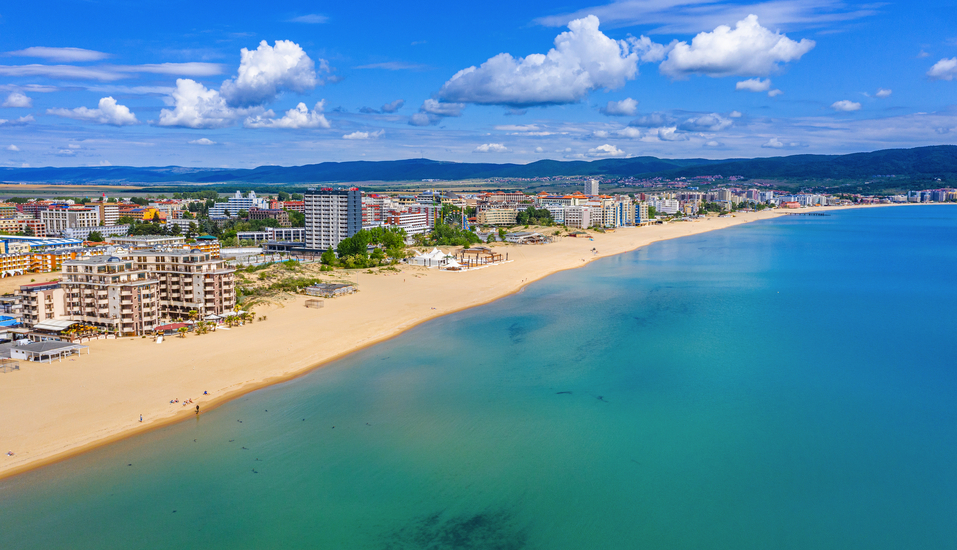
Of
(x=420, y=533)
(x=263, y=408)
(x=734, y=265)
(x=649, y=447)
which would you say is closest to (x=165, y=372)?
(x=263, y=408)

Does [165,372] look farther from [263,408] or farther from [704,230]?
[704,230]

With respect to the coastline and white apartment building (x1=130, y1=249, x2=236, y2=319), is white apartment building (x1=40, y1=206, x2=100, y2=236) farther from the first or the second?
white apartment building (x1=130, y1=249, x2=236, y2=319)

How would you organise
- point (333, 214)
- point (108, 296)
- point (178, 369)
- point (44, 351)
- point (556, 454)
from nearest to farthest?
point (556, 454) < point (178, 369) < point (44, 351) < point (108, 296) < point (333, 214)

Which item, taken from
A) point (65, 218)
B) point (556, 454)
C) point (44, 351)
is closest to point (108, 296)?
point (44, 351)

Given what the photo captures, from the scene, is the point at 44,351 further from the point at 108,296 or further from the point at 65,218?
the point at 65,218

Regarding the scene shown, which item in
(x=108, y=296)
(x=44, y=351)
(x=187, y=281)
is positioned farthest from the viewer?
(x=187, y=281)
